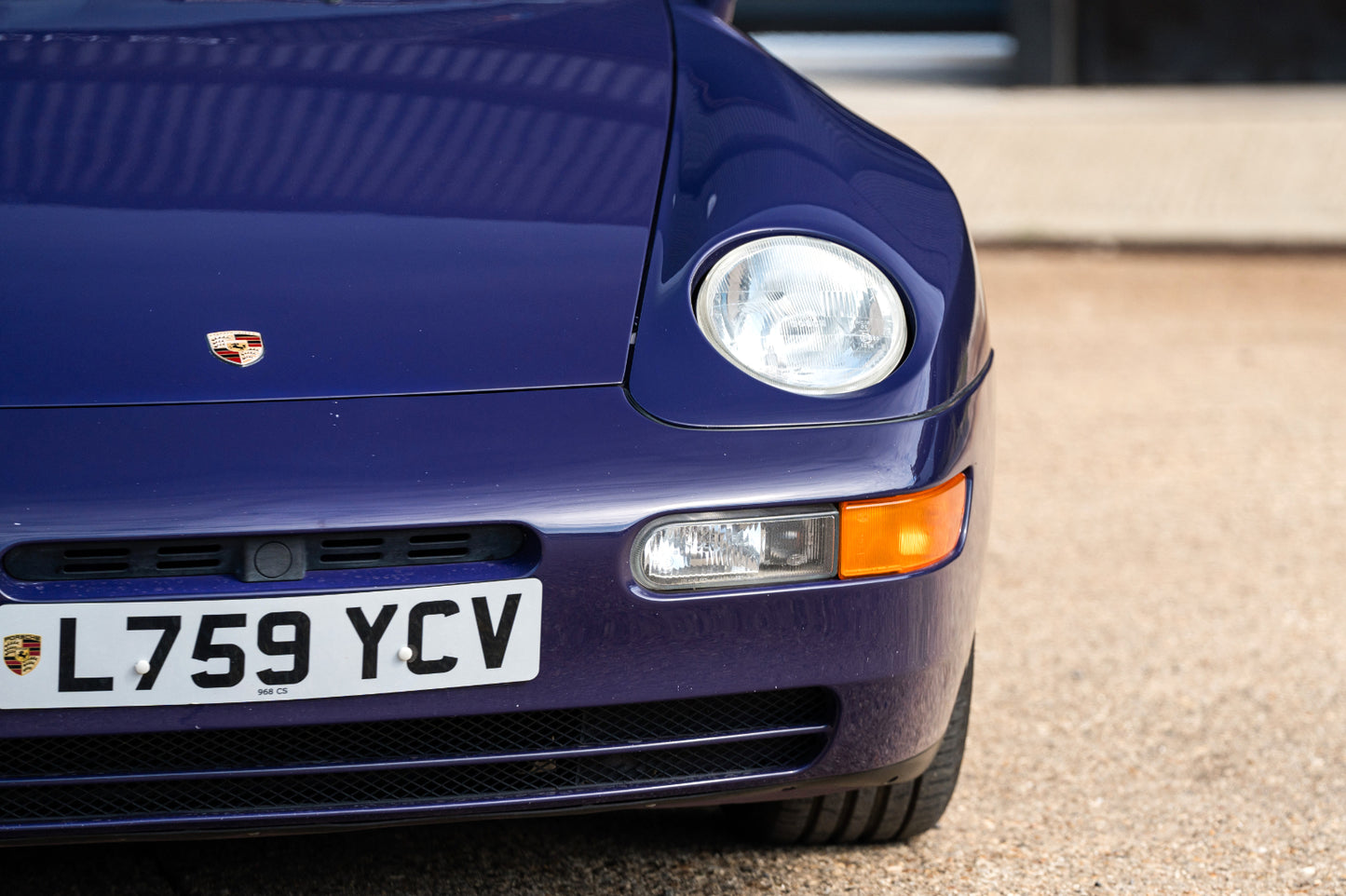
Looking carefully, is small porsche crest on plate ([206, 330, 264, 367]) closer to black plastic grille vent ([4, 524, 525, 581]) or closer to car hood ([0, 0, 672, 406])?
car hood ([0, 0, 672, 406])

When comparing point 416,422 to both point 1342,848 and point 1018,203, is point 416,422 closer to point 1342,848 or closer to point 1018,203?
point 1342,848

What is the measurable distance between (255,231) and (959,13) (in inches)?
429

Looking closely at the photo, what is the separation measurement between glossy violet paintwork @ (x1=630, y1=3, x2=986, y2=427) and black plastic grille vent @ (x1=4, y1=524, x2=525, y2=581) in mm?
254

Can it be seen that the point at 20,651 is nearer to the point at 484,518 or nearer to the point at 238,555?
the point at 238,555

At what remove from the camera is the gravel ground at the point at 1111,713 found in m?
1.84

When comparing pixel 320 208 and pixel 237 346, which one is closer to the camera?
pixel 237 346

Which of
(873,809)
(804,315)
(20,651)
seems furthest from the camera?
(873,809)

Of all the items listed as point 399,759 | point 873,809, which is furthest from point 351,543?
point 873,809

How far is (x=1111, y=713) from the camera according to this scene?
7.70 feet

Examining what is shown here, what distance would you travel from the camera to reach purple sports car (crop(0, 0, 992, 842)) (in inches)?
53.7

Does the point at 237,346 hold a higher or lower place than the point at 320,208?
lower

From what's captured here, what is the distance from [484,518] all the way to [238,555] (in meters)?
0.22

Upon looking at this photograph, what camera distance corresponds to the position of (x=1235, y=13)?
10164 millimetres

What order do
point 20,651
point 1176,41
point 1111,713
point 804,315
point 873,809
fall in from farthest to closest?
point 1176,41 → point 1111,713 → point 873,809 → point 804,315 → point 20,651
